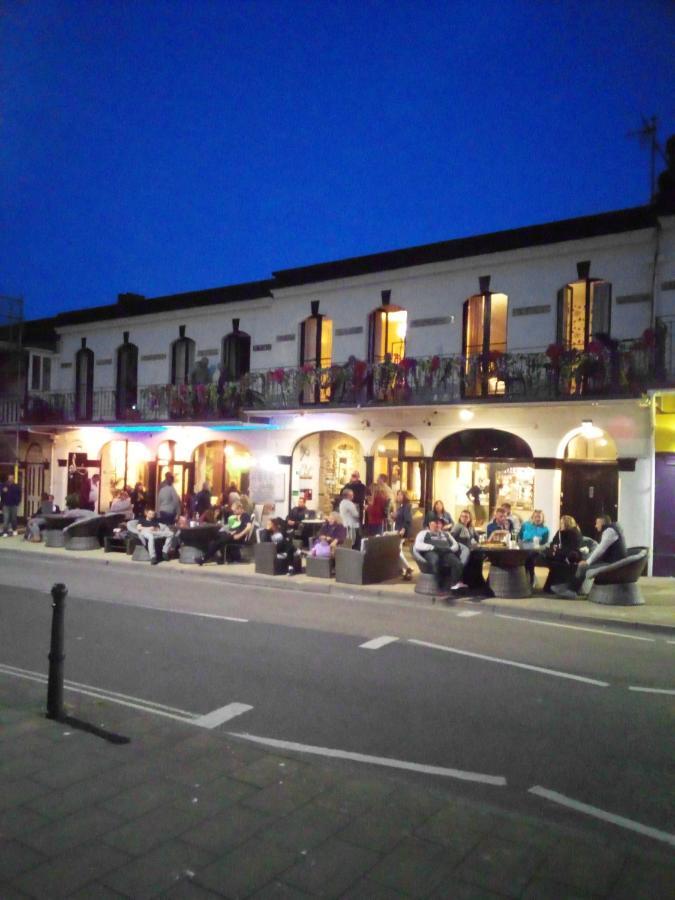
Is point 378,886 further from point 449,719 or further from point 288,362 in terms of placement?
point 288,362

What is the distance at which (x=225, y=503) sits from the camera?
20766 millimetres

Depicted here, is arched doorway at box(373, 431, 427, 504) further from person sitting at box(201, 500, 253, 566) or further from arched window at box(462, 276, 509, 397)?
person sitting at box(201, 500, 253, 566)

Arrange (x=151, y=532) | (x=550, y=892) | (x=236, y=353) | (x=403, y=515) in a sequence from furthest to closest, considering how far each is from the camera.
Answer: (x=236, y=353)
(x=403, y=515)
(x=151, y=532)
(x=550, y=892)

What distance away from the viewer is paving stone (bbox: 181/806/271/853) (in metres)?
3.70

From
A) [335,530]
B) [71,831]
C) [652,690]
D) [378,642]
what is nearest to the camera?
[71,831]

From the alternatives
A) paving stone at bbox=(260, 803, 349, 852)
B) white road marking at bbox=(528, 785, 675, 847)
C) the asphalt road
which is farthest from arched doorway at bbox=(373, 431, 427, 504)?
paving stone at bbox=(260, 803, 349, 852)

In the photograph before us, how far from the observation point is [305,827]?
12.8ft

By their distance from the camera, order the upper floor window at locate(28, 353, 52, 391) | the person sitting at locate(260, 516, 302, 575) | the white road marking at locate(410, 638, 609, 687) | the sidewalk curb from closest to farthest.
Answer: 1. the white road marking at locate(410, 638, 609, 687)
2. the sidewalk curb
3. the person sitting at locate(260, 516, 302, 575)
4. the upper floor window at locate(28, 353, 52, 391)

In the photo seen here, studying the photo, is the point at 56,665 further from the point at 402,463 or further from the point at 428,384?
the point at 402,463

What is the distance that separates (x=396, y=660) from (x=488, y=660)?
1026mm

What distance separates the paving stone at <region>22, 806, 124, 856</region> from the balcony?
1289 centimetres

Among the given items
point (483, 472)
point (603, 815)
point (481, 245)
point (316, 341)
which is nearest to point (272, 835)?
point (603, 815)

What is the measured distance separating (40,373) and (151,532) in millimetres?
13513

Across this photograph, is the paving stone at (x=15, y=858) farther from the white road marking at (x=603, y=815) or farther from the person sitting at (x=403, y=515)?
the person sitting at (x=403, y=515)
